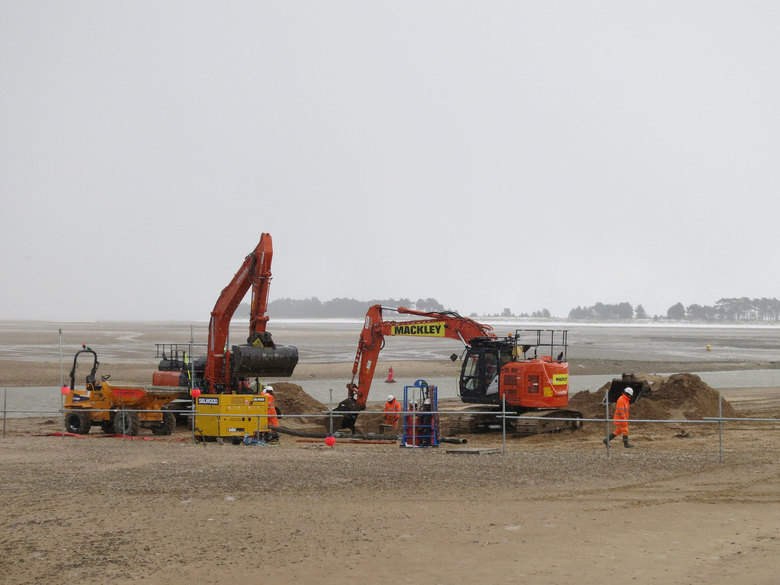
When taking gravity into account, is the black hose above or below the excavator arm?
below

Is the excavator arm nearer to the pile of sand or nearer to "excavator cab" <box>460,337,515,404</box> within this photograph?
"excavator cab" <box>460,337,515,404</box>

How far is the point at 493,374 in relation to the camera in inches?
938

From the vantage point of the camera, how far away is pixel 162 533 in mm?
11820

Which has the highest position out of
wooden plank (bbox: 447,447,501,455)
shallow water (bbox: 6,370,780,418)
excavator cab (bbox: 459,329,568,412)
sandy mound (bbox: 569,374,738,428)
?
excavator cab (bbox: 459,329,568,412)

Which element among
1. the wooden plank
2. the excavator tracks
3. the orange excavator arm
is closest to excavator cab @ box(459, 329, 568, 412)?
the excavator tracks

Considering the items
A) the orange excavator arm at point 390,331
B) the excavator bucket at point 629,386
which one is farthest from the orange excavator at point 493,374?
the excavator bucket at point 629,386

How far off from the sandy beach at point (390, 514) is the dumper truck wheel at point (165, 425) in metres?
3.17

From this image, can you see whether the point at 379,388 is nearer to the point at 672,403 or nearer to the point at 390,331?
the point at 390,331

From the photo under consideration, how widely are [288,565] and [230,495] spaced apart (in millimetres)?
4130

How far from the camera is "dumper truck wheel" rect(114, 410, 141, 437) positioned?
2339 cm

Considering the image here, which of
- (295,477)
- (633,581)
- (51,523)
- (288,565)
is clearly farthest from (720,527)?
(51,523)

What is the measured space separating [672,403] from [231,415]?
13430 millimetres

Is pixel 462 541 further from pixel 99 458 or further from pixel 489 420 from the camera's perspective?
pixel 489 420

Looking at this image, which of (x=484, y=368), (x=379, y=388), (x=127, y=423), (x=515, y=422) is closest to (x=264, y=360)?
(x=127, y=423)
